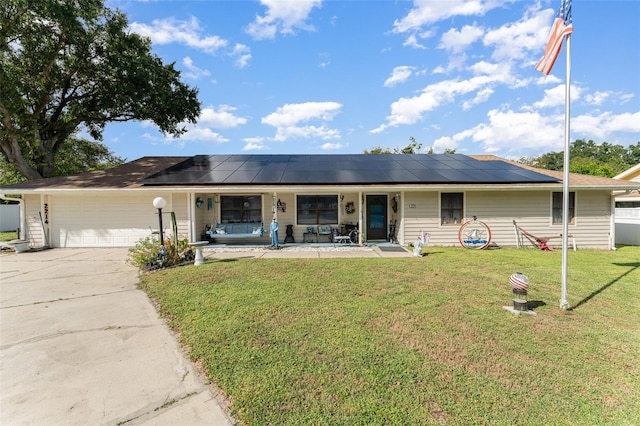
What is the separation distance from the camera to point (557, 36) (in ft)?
14.3

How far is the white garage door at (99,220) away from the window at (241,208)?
97.5 inches

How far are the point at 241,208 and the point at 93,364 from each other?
825cm

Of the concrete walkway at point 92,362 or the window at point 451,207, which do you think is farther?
the window at point 451,207

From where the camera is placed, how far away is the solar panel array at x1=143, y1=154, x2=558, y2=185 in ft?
32.6

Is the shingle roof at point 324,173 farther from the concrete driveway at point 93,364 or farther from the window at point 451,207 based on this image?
the concrete driveway at point 93,364

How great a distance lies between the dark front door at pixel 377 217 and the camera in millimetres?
11052

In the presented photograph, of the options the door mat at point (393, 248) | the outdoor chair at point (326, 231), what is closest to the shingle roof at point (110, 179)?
the outdoor chair at point (326, 231)

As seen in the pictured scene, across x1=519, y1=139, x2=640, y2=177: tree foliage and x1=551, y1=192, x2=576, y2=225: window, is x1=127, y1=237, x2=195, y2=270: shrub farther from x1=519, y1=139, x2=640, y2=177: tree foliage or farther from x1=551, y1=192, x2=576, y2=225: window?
x1=519, y1=139, x2=640, y2=177: tree foliage

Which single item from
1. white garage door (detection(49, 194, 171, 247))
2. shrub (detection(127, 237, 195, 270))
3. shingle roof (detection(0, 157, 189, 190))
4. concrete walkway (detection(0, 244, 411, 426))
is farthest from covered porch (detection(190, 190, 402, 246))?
Answer: concrete walkway (detection(0, 244, 411, 426))

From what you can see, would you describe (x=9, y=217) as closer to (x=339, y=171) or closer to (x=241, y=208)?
(x=241, y=208)

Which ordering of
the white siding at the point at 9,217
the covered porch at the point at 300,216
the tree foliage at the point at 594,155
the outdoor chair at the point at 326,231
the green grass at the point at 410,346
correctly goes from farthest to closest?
1. the tree foliage at the point at 594,155
2. the white siding at the point at 9,217
3. the covered porch at the point at 300,216
4. the outdoor chair at the point at 326,231
5. the green grass at the point at 410,346

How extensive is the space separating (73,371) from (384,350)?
3.21m

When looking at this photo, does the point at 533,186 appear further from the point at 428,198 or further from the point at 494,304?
the point at 494,304

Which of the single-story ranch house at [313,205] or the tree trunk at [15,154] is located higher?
the tree trunk at [15,154]
